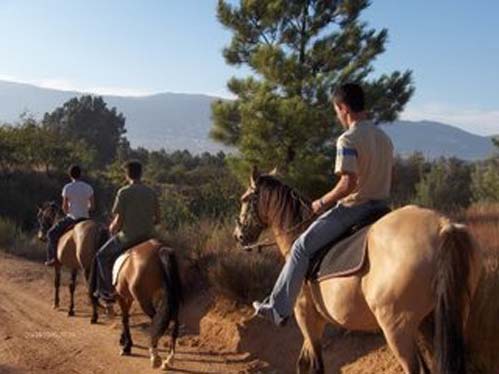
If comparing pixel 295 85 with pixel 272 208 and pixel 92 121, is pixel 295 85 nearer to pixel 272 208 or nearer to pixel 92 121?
pixel 272 208

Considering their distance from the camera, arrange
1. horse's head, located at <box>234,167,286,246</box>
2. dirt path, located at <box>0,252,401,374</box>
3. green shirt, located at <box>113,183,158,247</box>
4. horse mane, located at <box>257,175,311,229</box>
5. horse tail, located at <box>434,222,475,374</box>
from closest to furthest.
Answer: horse tail, located at <box>434,222,475,374</box> → horse mane, located at <box>257,175,311,229</box> → horse's head, located at <box>234,167,286,246</box> → dirt path, located at <box>0,252,401,374</box> → green shirt, located at <box>113,183,158,247</box>

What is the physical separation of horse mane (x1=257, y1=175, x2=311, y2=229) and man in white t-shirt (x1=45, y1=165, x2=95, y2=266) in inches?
255

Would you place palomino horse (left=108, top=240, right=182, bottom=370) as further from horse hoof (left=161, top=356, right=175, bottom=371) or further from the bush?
the bush

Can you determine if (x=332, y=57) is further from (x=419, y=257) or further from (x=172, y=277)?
(x=419, y=257)

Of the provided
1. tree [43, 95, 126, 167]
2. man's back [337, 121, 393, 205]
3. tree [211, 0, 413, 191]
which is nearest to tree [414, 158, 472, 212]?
tree [211, 0, 413, 191]

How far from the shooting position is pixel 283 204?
7.70 meters

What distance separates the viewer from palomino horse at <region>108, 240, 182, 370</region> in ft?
30.5

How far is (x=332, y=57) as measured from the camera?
71.3 feet

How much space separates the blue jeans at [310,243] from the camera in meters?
6.56

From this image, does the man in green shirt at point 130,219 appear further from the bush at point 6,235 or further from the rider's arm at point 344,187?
the bush at point 6,235

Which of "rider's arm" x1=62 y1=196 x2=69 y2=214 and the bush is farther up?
"rider's arm" x1=62 y1=196 x2=69 y2=214

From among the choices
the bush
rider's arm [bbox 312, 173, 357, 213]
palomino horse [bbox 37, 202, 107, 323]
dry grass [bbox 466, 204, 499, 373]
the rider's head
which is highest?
the rider's head

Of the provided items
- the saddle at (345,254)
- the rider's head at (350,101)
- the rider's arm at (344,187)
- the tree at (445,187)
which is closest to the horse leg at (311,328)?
the saddle at (345,254)

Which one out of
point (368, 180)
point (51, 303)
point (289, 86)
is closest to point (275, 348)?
point (368, 180)
